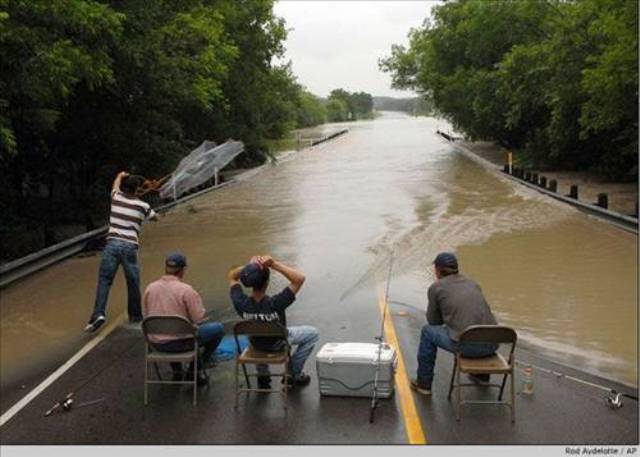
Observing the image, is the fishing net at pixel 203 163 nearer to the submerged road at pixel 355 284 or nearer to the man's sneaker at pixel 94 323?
the submerged road at pixel 355 284

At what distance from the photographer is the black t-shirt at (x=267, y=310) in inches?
283

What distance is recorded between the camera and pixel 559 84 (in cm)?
2536

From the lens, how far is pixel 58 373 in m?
8.37

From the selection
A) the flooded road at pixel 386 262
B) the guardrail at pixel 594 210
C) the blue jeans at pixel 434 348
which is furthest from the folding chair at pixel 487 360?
the guardrail at pixel 594 210

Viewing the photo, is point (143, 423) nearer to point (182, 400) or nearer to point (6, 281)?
point (182, 400)

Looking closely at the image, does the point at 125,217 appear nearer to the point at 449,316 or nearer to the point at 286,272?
the point at 286,272

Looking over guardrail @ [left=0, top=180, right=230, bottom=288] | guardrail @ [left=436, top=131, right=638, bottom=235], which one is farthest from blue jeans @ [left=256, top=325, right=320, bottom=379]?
guardrail @ [left=436, top=131, right=638, bottom=235]

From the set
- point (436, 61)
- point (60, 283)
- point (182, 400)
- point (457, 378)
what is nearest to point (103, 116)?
point (60, 283)

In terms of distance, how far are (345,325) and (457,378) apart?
10.8 feet

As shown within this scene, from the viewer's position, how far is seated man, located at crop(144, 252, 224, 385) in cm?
729

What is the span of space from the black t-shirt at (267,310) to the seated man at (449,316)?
4.39ft

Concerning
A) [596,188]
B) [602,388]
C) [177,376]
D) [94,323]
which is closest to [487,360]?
[602,388]

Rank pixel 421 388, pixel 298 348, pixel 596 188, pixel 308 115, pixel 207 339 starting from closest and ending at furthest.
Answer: pixel 421 388, pixel 298 348, pixel 207 339, pixel 596 188, pixel 308 115

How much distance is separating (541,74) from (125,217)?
24.8m
